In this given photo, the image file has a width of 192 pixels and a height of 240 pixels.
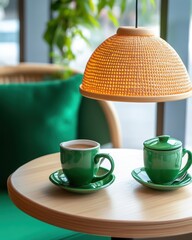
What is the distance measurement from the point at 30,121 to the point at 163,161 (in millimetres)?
860

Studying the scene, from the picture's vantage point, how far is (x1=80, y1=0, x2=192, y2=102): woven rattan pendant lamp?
1.26 m

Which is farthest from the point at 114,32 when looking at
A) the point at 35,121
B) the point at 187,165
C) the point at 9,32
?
the point at 187,165

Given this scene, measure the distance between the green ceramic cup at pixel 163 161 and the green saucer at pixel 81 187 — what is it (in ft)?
0.40

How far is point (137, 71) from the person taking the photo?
126 cm

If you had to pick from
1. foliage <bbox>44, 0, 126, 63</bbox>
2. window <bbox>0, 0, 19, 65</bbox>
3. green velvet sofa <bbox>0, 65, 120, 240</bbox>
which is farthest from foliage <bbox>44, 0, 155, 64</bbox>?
window <bbox>0, 0, 19, 65</bbox>

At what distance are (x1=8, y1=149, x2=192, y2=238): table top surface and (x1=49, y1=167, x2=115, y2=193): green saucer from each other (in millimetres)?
16

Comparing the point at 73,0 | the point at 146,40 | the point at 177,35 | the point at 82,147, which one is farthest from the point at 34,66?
the point at 146,40

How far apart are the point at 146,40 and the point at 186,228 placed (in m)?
0.49

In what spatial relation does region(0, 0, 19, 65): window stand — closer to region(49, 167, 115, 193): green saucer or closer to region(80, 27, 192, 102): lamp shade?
region(49, 167, 115, 193): green saucer

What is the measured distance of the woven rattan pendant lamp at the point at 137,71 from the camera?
4.15ft

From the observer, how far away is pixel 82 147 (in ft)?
4.91

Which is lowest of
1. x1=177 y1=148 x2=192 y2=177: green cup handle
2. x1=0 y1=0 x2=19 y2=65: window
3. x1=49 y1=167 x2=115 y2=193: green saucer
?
x1=49 y1=167 x2=115 y2=193: green saucer

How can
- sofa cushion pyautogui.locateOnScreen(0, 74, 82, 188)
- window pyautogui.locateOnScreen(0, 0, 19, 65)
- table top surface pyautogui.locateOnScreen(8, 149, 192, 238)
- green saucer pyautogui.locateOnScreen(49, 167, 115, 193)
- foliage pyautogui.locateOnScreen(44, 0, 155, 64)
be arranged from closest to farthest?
table top surface pyautogui.locateOnScreen(8, 149, 192, 238), green saucer pyautogui.locateOnScreen(49, 167, 115, 193), sofa cushion pyautogui.locateOnScreen(0, 74, 82, 188), foliage pyautogui.locateOnScreen(44, 0, 155, 64), window pyautogui.locateOnScreen(0, 0, 19, 65)

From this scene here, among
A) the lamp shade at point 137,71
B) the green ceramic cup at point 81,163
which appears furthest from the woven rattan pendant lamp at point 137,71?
the green ceramic cup at point 81,163
